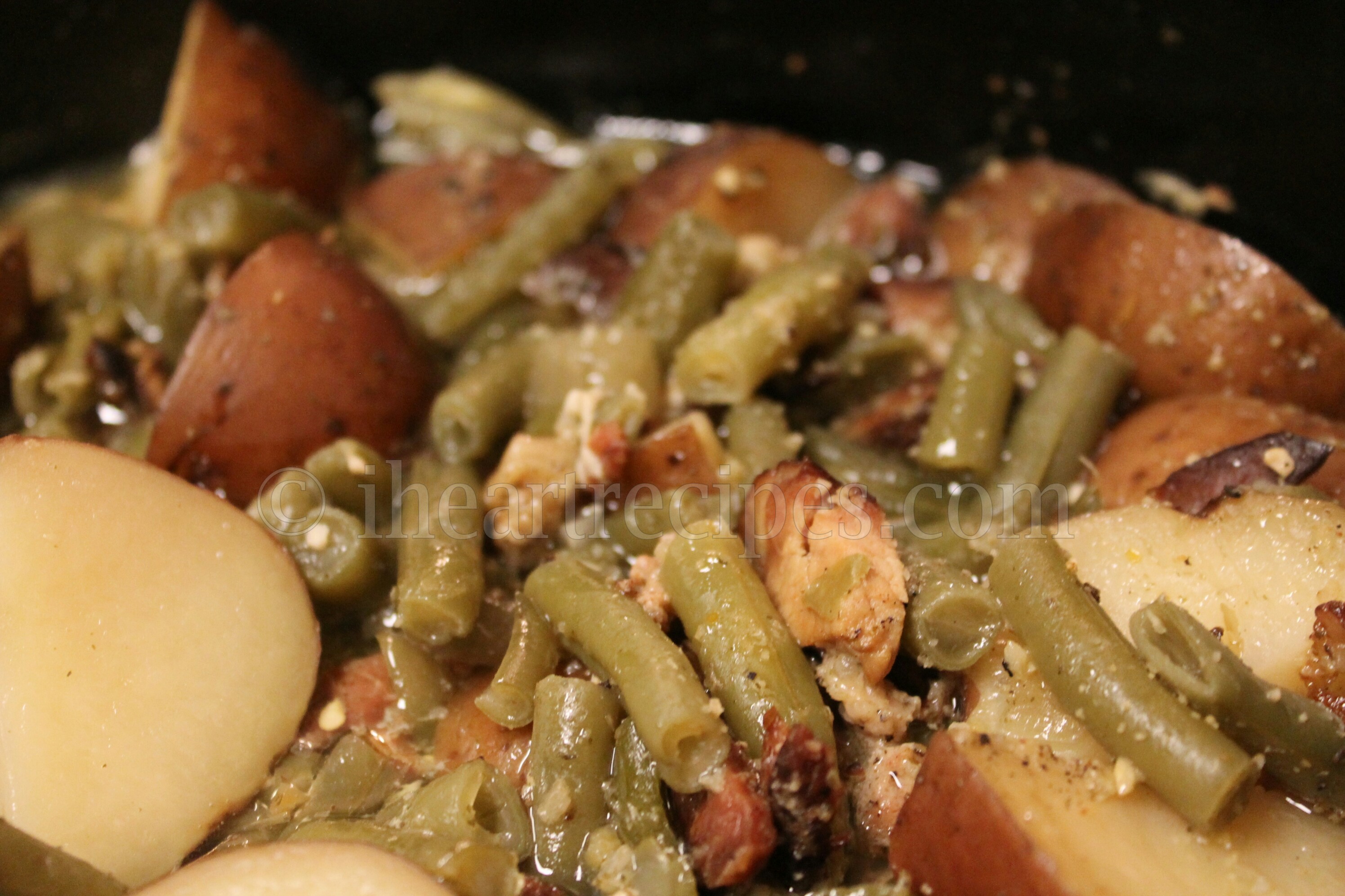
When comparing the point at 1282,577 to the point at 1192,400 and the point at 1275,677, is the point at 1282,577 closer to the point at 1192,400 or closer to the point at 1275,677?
the point at 1275,677

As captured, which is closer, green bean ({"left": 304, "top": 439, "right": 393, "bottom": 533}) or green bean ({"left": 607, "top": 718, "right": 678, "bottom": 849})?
green bean ({"left": 607, "top": 718, "right": 678, "bottom": 849})

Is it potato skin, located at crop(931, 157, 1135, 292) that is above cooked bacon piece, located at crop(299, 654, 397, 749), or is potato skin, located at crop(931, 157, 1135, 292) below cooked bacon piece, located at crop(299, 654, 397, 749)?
above

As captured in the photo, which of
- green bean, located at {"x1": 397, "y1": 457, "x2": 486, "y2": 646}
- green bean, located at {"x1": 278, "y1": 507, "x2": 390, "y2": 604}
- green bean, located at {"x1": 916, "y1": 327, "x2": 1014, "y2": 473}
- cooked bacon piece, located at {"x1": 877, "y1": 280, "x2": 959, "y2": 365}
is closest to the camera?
green bean, located at {"x1": 397, "y1": 457, "x2": 486, "y2": 646}

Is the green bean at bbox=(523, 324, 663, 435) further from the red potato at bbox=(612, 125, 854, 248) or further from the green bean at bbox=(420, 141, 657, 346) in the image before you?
the red potato at bbox=(612, 125, 854, 248)

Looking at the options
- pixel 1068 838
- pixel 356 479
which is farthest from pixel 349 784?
pixel 1068 838

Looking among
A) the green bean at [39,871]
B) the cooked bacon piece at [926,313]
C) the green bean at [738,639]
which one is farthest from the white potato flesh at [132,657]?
the cooked bacon piece at [926,313]

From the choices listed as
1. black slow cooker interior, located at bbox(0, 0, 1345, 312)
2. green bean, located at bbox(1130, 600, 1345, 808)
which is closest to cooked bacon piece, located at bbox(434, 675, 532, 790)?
green bean, located at bbox(1130, 600, 1345, 808)

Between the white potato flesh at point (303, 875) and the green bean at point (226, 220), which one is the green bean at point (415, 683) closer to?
the white potato flesh at point (303, 875)
